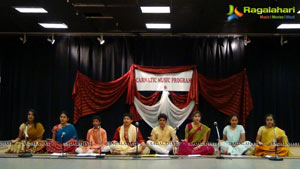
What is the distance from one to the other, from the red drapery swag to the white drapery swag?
110mm

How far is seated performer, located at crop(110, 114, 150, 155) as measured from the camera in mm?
5043

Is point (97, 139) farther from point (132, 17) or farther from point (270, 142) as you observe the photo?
point (270, 142)

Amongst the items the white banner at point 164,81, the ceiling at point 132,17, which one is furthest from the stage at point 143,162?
the white banner at point 164,81

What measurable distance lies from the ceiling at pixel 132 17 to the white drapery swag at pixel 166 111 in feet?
5.85

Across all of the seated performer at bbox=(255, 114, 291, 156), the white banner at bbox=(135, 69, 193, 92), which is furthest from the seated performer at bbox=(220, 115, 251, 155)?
the white banner at bbox=(135, 69, 193, 92)

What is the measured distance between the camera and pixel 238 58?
7078 millimetres

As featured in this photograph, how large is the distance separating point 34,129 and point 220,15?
14.5ft

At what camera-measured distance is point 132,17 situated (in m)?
5.91

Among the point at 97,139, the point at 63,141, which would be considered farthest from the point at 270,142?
the point at 63,141

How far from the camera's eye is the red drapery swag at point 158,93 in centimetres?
686

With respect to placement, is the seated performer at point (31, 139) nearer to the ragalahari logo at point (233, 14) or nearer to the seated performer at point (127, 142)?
the seated performer at point (127, 142)

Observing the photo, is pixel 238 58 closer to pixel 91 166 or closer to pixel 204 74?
pixel 204 74

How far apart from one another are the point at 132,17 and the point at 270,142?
144 inches

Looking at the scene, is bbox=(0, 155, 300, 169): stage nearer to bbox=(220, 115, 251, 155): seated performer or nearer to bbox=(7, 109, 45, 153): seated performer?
bbox=(220, 115, 251, 155): seated performer
